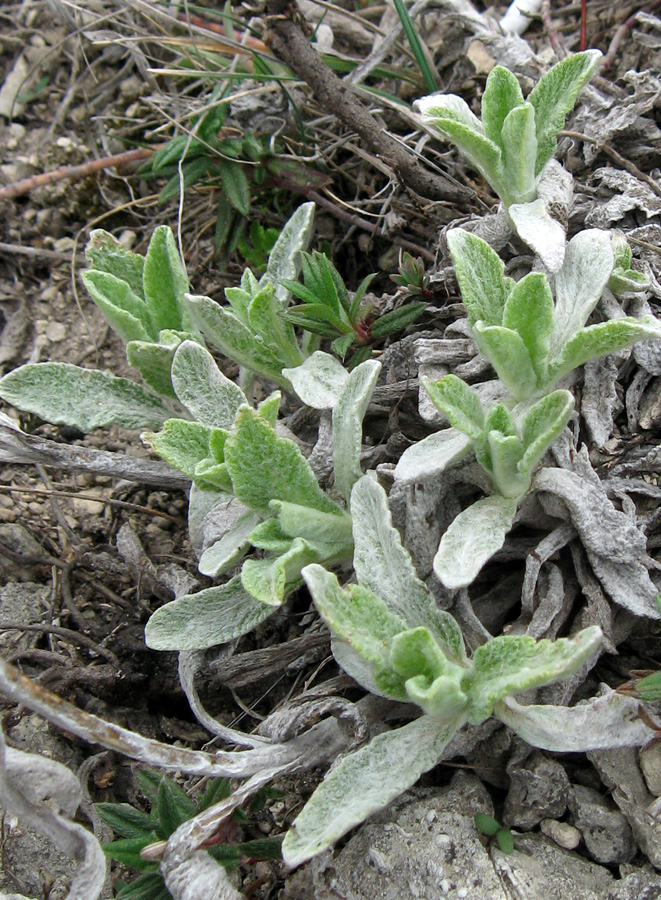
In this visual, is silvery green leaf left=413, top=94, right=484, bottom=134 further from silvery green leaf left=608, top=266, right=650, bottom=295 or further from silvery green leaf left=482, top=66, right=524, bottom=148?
silvery green leaf left=608, top=266, right=650, bottom=295

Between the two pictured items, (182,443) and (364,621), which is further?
(182,443)

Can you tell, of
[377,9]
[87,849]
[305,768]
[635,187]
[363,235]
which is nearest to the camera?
[87,849]

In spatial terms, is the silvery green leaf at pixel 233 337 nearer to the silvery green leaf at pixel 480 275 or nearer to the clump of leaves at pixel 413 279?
the clump of leaves at pixel 413 279

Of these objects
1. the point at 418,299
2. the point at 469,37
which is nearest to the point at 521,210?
the point at 418,299

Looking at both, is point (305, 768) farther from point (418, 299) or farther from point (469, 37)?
point (469, 37)

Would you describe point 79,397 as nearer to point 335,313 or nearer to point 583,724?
point 335,313

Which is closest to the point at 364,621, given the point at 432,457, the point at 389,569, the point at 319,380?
the point at 389,569
